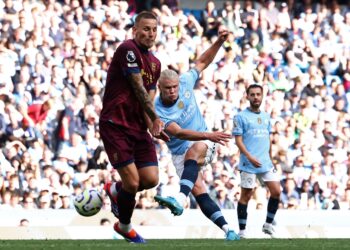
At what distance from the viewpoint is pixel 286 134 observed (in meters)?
25.5

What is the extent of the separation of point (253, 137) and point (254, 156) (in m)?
0.29

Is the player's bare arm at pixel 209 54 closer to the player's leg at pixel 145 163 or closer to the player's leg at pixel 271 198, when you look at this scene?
the player's leg at pixel 145 163

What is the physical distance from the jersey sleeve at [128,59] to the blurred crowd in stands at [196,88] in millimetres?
6759

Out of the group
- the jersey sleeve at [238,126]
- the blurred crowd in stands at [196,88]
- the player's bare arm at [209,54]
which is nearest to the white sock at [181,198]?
the player's bare arm at [209,54]

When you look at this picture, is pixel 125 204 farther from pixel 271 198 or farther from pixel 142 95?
pixel 271 198

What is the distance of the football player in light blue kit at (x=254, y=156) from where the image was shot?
17516mm

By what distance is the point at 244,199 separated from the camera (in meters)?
17.6

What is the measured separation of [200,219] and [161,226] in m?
0.64

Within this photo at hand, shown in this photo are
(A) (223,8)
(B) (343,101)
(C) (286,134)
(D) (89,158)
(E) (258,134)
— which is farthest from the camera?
(A) (223,8)

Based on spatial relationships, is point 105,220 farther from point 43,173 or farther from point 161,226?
point 43,173

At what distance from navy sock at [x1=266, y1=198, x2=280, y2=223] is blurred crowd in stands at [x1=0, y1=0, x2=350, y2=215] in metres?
4.06

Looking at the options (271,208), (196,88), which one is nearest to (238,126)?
(271,208)

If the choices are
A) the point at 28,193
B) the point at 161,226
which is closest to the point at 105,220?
the point at 161,226

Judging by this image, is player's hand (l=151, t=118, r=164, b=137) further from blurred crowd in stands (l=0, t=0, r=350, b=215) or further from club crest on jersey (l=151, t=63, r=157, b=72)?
blurred crowd in stands (l=0, t=0, r=350, b=215)
